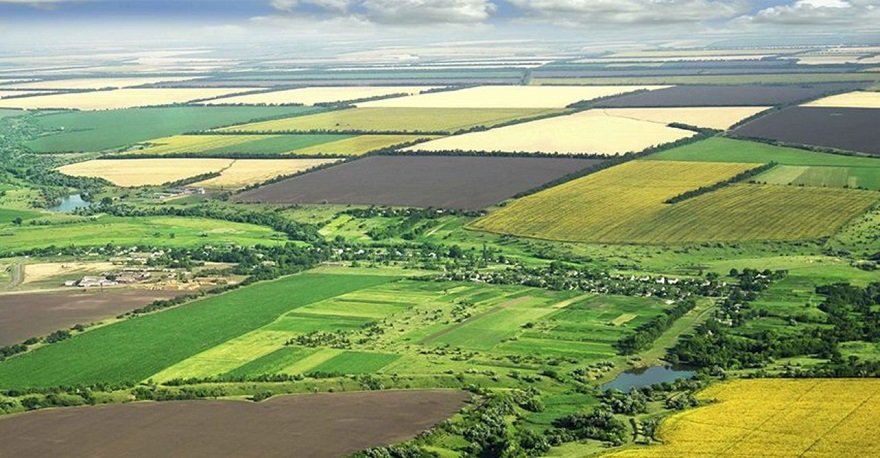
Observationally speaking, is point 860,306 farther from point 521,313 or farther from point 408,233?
point 408,233

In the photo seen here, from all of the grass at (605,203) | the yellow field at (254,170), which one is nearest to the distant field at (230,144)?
the yellow field at (254,170)

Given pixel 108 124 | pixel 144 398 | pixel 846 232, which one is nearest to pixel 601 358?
pixel 144 398

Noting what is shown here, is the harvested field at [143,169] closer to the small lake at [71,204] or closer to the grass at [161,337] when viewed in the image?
the small lake at [71,204]

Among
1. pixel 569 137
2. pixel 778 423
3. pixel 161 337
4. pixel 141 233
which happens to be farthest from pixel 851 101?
pixel 778 423

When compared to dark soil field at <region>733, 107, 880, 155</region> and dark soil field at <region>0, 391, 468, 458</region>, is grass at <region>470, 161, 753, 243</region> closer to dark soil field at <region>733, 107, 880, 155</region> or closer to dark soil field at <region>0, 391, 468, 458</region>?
dark soil field at <region>733, 107, 880, 155</region>

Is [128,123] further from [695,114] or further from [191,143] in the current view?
[695,114]

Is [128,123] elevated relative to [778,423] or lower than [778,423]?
elevated

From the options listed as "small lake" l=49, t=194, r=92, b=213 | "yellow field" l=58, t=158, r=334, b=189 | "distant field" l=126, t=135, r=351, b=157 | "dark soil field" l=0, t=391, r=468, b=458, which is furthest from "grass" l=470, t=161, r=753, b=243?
"distant field" l=126, t=135, r=351, b=157
